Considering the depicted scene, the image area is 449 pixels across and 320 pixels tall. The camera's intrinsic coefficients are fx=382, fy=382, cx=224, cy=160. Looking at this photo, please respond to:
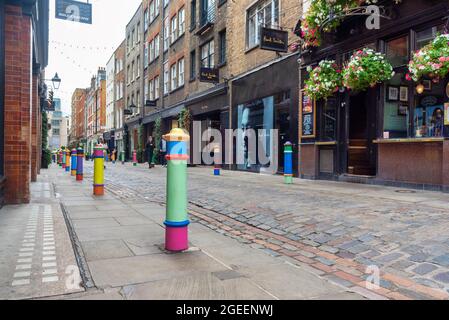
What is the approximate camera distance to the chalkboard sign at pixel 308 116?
38.6 feet

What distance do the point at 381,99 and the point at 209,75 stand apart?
34.1 feet

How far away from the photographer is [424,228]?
177 inches

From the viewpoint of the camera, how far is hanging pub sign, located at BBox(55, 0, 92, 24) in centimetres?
1090

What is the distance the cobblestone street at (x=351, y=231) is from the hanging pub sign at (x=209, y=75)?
11261 mm

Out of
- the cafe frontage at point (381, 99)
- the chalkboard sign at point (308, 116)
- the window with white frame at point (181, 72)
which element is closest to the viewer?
the cafe frontage at point (381, 99)

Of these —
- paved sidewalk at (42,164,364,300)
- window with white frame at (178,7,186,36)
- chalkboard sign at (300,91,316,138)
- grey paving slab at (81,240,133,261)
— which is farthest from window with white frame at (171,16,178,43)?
grey paving slab at (81,240,133,261)

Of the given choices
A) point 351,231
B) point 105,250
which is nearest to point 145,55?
point 351,231

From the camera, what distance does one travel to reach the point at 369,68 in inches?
354

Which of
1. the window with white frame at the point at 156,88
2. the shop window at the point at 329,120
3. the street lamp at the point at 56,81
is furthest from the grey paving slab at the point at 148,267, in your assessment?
the window with white frame at the point at 156,88

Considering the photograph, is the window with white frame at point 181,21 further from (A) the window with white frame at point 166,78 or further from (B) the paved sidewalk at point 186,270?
(B) the paved sidewalk at point 186,270

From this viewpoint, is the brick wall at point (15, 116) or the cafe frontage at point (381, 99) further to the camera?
the cafe frontage at point (381, 99)

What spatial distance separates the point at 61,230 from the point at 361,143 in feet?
28.1
